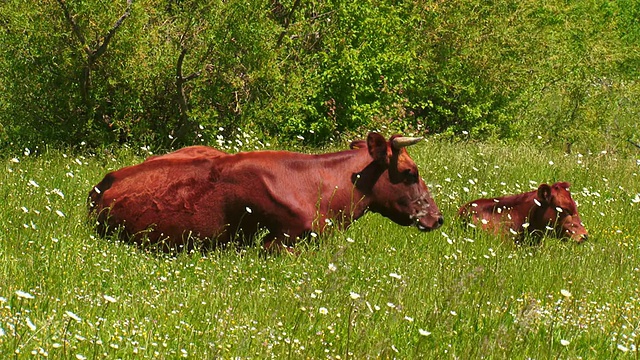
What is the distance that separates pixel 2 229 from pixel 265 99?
1056 centimetres

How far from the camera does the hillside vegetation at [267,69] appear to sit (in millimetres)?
16141

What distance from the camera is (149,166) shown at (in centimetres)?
859

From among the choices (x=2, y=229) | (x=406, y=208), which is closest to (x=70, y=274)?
(x=2, y=229)

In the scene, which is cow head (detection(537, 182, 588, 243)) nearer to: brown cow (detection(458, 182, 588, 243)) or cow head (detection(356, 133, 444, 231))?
brown cow (detection(458, 182, 588, 243))

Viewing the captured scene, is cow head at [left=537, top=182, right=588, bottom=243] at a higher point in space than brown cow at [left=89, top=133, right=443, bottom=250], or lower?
lower

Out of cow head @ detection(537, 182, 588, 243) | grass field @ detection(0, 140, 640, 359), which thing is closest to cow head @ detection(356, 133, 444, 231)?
grass field @ detection(0, 140, 640, 359)

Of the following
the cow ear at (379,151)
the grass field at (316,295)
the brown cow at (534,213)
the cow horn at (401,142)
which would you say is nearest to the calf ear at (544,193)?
the brown cow at (534,213)

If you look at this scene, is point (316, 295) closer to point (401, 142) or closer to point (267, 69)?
point (401, 142)

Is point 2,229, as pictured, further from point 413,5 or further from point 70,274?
point 413,5

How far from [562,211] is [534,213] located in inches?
14.0

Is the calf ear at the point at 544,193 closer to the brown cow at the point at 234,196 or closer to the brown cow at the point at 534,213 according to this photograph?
the brown cow at the point at 534,213

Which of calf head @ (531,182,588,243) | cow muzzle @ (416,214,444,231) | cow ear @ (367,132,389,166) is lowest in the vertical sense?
calf head @ (531,182,588,243)

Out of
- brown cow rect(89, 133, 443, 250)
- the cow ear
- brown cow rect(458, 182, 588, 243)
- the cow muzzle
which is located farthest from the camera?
brown cow rect(458, 182, 588, 243)

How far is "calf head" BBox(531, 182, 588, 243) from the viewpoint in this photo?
9641 millimetres
